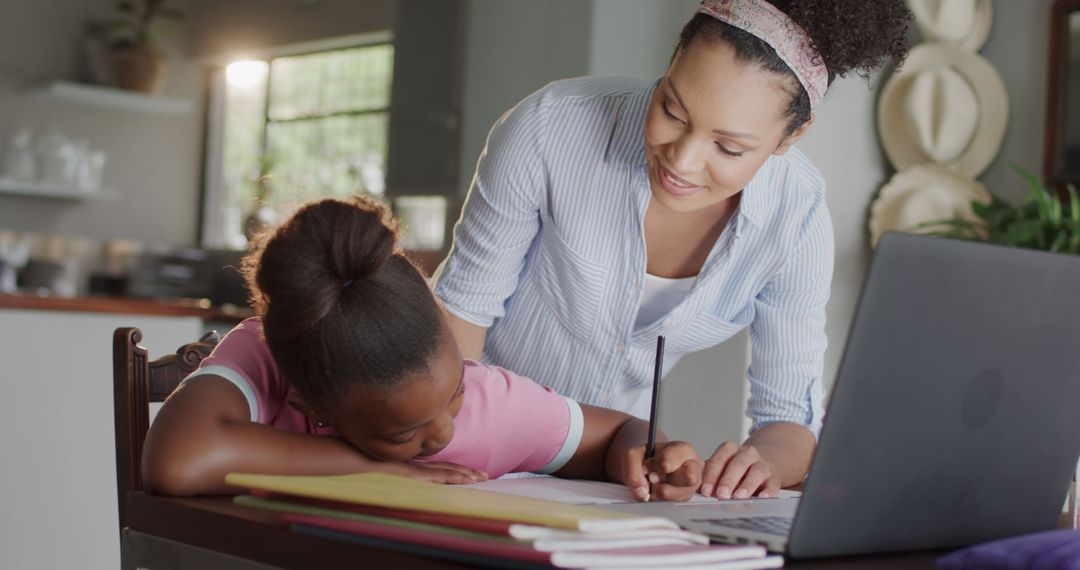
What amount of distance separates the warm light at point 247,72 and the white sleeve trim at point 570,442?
5.97 meters

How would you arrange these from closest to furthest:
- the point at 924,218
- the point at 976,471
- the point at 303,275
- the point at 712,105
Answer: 1. the point at 976,471
2. the point at 303,275
3. the point at 712,105
4. the point at 924,218

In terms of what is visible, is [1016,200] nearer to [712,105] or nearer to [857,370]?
[712,105]

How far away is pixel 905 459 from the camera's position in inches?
28.0

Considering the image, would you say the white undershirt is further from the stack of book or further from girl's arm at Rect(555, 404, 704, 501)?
the stack of book

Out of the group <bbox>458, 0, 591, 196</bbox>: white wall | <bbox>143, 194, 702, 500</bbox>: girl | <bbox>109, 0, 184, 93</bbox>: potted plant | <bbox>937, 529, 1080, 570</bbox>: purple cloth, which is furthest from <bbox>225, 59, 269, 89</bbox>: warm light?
<bbox>937, 529, 1080, 570</bbox>: purple cloth

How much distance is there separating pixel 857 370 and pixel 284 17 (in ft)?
20.5

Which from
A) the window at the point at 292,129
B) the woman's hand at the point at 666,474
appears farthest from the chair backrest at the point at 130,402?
the window at the point at 292,129

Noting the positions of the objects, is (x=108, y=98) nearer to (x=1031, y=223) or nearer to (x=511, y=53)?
(x=511, y=53)

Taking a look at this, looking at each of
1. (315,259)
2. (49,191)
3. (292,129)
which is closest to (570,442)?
(315,259)

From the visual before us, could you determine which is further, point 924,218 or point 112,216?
point 112,216

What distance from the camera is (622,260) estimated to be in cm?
146

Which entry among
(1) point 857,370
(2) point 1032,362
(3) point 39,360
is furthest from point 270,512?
(3) point 39,360

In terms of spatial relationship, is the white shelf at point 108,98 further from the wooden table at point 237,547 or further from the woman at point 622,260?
the wooden table at point 237,547

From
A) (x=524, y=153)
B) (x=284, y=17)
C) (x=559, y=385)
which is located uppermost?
(x=284, y=17)
